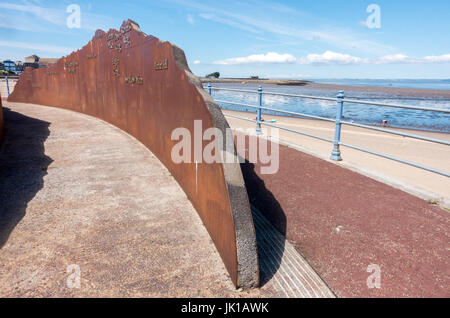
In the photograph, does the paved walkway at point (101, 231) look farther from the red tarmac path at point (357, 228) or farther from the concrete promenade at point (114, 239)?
the red tarmac path at point (357, 228)

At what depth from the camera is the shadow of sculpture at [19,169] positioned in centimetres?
350

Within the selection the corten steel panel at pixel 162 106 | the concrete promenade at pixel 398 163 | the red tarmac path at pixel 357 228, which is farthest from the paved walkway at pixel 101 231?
the concrete promenade at pixel 398 163

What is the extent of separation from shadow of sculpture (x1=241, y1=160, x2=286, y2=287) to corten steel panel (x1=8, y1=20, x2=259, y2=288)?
31cm

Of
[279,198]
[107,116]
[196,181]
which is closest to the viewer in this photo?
[196,181]

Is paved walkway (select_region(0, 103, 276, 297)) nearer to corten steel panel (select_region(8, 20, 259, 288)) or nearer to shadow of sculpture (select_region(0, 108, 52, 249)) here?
shadow of sculpture (select_region(0, 108, 52, 249))

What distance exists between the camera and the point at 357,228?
3521 millimetres

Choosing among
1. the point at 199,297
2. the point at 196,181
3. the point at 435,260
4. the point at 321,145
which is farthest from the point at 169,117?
the point at 321,145

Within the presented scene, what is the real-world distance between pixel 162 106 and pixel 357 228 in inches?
118

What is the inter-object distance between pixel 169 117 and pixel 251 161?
180 cm

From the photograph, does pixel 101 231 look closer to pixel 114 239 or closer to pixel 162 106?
pixel 114 239

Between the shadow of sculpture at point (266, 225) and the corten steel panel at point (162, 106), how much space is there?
0.31 meters

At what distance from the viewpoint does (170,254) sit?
284 centimetres

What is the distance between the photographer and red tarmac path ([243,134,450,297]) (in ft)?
8.89

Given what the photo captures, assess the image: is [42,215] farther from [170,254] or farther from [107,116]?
[107,116]
